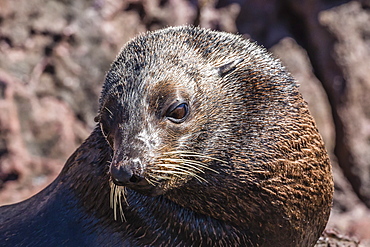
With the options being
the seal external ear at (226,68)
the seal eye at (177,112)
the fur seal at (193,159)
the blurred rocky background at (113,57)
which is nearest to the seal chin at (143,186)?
the fur seal at (193,159)

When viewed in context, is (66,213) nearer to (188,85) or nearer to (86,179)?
(86,179)

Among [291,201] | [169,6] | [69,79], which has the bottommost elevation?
[291,201]

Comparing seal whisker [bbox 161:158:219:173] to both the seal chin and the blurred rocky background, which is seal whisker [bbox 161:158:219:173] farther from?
the blurred rocky background

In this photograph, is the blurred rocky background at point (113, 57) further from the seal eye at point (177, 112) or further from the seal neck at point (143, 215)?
the seal eye at point (177, 112)

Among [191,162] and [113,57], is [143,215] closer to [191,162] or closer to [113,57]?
[191,162]

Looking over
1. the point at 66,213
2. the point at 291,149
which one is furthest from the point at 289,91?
the point at 66,213

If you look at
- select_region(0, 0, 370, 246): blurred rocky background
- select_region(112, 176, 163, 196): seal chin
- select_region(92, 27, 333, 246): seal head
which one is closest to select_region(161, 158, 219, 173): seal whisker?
select_region(92, 27, 333, 246): seal head

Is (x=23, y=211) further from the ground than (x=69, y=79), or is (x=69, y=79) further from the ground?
(x=69, y=79)
